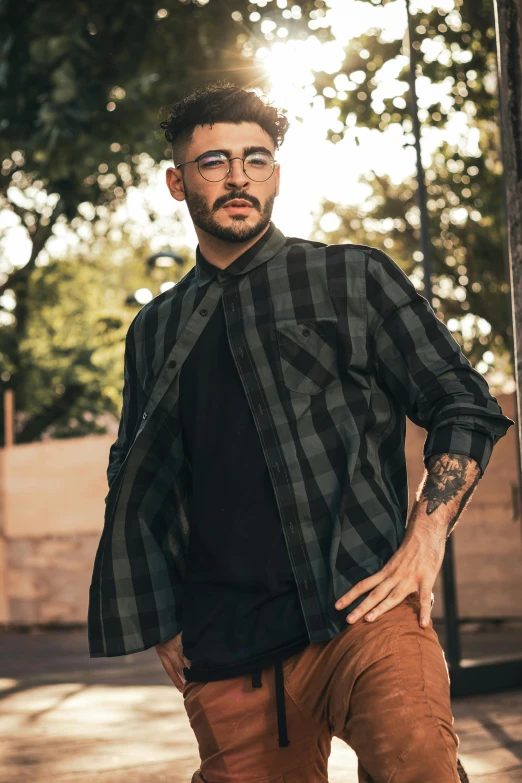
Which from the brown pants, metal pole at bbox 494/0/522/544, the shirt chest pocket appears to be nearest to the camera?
the brown pants

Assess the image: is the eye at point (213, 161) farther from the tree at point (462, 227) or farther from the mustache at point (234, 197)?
the tree at point (462, 227)

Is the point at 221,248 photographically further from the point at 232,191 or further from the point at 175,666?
the point at 175,666

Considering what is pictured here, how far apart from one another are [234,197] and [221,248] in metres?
0.15

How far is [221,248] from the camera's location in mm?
2969

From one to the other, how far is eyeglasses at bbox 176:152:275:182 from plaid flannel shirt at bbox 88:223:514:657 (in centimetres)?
15

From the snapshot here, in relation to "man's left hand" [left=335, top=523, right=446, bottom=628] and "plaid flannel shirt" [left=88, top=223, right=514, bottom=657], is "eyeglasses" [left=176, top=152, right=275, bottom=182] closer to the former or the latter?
"plaid flannel shirt" [left=88, top=223, right=514, bottom=657]

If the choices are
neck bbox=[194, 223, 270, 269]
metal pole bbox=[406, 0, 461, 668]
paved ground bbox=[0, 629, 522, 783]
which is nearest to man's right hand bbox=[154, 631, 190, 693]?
neck bbox=[194, 223, 270, 269]

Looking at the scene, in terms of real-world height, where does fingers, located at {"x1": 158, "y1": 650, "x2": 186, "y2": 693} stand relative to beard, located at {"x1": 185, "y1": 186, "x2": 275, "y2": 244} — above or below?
below

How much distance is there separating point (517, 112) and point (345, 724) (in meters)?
2.60

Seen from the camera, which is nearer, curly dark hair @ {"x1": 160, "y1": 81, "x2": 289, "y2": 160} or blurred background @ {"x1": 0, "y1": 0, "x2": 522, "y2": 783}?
curly dark hair @ {"x1": 160, "y1": 81, "x2": 289, "y2": 160}

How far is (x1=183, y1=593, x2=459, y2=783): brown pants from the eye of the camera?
2342mm

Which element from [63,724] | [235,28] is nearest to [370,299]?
[63,724]

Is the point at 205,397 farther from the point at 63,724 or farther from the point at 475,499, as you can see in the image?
the point at 475,499

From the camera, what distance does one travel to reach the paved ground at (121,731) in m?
5.83
